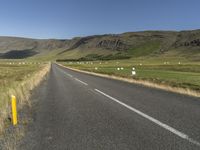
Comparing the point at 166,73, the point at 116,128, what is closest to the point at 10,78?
the point at 166,73

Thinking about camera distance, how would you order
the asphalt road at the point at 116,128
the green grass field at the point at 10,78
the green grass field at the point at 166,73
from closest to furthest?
the asphalt road at the point at 116,128, the green grass field at the point at 10,78, the green grass field at the point at 166,73

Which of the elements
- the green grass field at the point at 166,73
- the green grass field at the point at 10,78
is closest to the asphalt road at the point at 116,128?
the green grass field at the point at 10,78

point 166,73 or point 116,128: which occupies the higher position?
point 116,128

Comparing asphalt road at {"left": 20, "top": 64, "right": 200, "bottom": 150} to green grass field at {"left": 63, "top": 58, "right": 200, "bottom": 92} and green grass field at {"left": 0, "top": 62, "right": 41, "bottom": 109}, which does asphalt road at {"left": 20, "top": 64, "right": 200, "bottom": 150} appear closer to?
green grass field at {"left": 0, "top": 62, "right": 41, "bottom": 109}

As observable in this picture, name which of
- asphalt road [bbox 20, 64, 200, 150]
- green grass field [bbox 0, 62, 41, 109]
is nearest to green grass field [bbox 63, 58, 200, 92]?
asphalt road [bbox 20, 64, 200, 150]

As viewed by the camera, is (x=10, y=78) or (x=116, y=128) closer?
(x=116, y=128)

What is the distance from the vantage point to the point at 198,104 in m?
11.1

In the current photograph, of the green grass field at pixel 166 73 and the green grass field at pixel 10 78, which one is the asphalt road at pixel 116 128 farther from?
the green grass field at pixel 166 73

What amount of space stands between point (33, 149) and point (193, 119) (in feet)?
15.0

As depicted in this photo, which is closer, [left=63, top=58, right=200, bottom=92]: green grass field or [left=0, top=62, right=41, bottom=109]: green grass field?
[left=0, top=62, right=41, bottom=109]: green grass field

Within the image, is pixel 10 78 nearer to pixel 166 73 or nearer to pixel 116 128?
pixel 166 73

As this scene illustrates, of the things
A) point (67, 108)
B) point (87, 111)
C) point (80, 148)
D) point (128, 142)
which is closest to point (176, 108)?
point (87, 111)

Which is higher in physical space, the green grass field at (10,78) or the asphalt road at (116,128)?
the asphalt road at (116,128)

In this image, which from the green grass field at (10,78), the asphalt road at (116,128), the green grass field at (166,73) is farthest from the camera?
the green grass field at (166,73)
